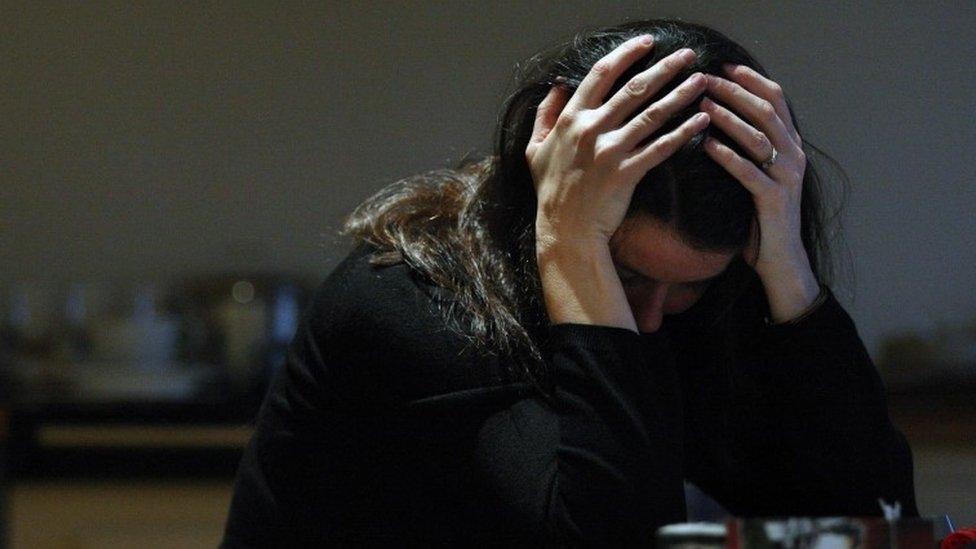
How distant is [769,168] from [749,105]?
5 cm

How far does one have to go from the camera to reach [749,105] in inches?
38.0

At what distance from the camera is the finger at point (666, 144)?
92cm

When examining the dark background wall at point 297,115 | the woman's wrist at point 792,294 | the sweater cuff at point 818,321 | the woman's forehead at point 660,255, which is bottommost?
the dark background wall at point 297,115

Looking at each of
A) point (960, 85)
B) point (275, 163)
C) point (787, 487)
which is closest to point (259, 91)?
point (275, 163)

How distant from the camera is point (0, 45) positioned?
325 cm

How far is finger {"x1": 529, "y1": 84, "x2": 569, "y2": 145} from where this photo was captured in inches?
39.9

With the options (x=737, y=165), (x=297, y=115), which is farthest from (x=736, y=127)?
(x=297, y=115)

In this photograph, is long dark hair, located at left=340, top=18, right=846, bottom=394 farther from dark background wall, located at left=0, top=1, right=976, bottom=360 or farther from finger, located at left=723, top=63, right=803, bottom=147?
dark background wall, located at left=0, top=1, right=976, bottom=360

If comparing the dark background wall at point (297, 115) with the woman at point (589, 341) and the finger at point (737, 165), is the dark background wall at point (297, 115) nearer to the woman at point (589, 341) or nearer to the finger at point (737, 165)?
the woman at point (589, 341)

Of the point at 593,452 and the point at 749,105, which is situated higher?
the point at 749,105

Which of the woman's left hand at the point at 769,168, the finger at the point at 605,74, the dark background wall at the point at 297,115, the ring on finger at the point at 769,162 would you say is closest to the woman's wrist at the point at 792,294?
the woman's left hand at the point at 769,168

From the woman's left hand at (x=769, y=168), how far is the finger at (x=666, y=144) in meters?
0.02

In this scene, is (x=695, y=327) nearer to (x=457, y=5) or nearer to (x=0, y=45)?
(x=457, y=5)

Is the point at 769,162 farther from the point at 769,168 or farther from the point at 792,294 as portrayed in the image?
the point at 792,294
